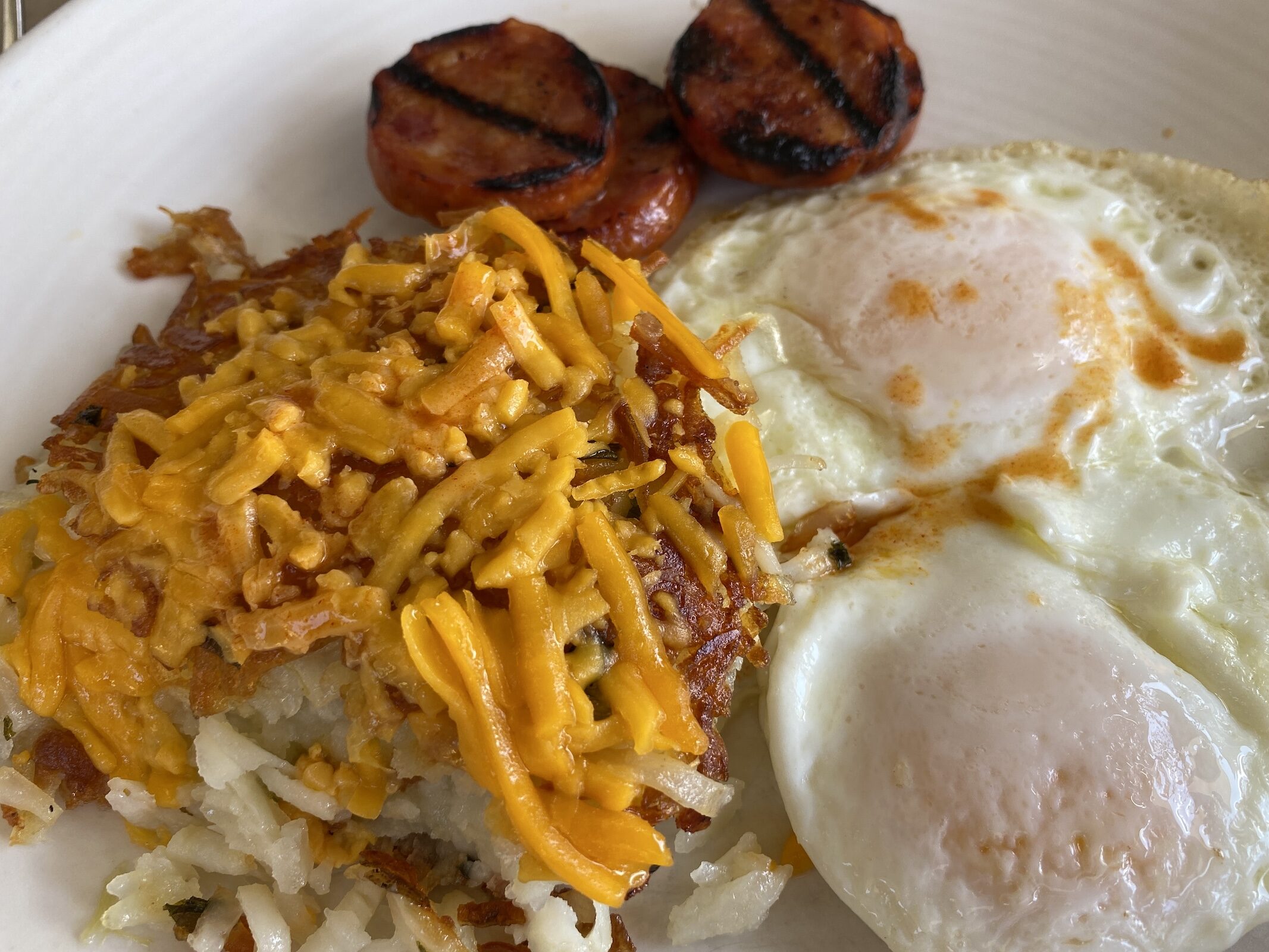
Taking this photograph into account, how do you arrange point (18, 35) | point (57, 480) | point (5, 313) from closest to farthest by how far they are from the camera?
point (57, 480) → point (5, 313) → point (18, 35)

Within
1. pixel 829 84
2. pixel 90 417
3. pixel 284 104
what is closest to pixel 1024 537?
pixel 829 84

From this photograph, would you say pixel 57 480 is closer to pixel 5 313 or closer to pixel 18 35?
pixel 5 313

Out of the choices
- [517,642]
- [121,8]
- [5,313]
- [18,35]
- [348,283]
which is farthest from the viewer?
[18,35]

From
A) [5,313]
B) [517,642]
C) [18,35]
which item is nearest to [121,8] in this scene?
[18,35]

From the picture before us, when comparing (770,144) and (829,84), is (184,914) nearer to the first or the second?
(770,144)

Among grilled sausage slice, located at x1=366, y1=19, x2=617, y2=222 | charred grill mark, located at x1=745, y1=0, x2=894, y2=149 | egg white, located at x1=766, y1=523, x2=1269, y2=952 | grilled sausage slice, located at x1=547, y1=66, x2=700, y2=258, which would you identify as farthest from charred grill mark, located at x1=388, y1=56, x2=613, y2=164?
egg white, located at x1=766, y1=523, x2=1269, y2=952

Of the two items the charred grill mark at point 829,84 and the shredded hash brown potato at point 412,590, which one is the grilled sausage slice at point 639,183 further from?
the shredded hash brown potato at point 412,590
